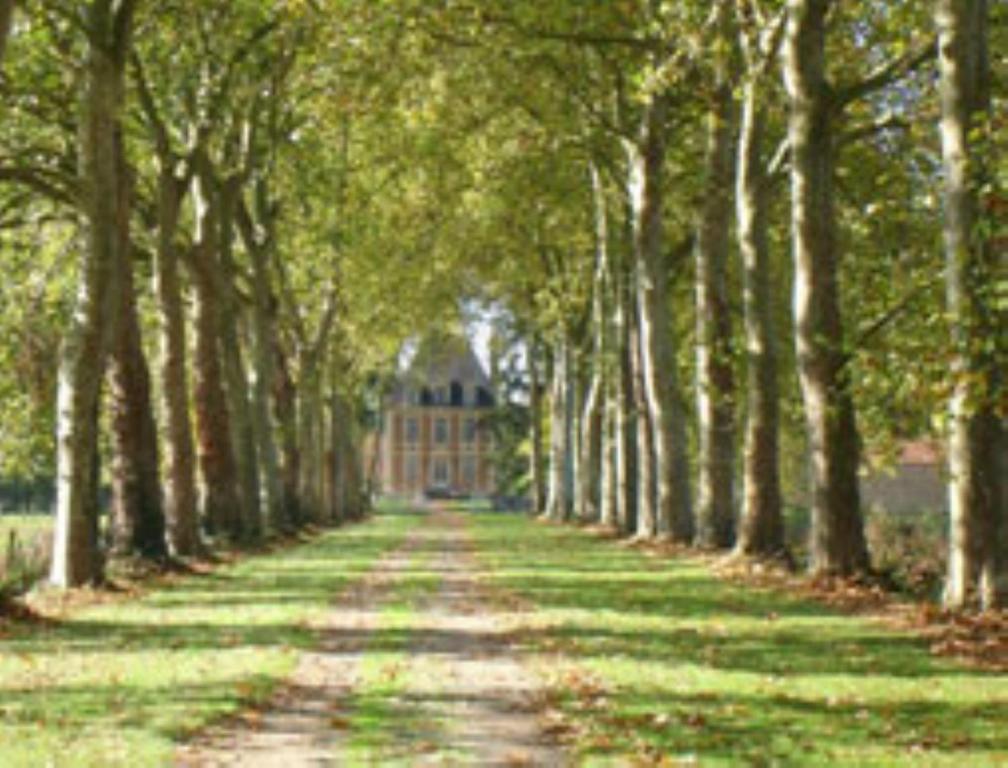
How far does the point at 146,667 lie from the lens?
1323 cm

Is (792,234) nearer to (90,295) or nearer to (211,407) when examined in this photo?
(90,295)

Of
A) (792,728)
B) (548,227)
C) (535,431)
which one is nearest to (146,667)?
(792,728)

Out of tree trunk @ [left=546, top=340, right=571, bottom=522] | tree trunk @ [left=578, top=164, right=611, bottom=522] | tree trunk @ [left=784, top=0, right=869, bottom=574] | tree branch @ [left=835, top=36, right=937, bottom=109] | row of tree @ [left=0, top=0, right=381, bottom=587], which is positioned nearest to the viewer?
row of tree @ [left=0, top=0, right=381, bottom=587]

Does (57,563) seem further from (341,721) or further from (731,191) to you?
(731,191)

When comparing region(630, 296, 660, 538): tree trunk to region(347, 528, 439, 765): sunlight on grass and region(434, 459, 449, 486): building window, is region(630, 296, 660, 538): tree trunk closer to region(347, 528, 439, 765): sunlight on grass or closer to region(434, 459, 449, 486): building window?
region(347, 528, 439, 765): sunlight on grass

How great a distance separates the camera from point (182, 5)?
23.0 m

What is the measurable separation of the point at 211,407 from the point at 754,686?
21673 mm

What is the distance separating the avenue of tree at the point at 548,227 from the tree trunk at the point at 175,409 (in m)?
0.07

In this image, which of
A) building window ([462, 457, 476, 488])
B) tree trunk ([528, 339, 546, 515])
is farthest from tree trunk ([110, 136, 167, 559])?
building window ([462, 457, 476, 488])

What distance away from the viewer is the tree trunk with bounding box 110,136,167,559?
961 inches

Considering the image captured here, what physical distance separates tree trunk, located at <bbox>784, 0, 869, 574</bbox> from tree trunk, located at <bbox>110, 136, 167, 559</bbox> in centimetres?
1021

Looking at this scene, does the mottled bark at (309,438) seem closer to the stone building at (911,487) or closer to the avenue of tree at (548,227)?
the avenue of tree at (548,227)

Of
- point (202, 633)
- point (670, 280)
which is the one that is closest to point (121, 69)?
point (202, 633)

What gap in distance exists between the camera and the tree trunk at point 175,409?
89.1 ft
